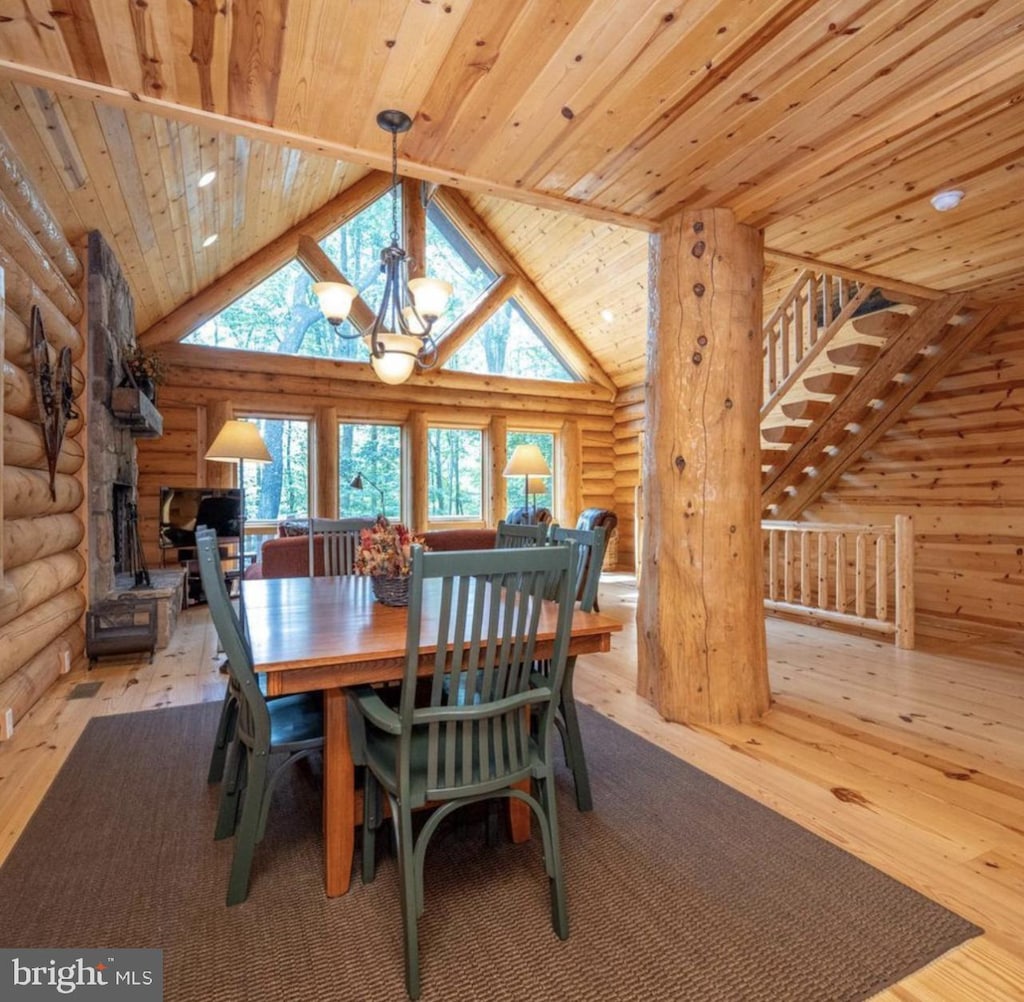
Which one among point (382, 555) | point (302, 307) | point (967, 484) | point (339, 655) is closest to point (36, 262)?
point (382, 555)

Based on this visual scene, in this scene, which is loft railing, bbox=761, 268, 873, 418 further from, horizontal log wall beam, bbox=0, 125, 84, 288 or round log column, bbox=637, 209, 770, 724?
horizontal log wall beam, bbox=0, 125, 84, 288

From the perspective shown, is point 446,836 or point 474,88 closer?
point 446,836

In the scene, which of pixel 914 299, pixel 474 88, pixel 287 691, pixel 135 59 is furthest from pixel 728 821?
pixel 914 299

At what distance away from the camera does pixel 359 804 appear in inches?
72.4

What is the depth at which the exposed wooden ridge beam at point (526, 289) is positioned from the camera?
7.91 metres

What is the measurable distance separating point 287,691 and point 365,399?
20.9 feet

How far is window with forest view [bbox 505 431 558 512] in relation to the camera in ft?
27.9

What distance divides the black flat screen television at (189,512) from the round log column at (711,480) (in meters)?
4.12

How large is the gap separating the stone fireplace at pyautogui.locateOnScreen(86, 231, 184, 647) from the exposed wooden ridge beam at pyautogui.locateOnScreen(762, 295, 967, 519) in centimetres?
555

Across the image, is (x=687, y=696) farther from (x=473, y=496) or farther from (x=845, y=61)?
(x=473, y=496)

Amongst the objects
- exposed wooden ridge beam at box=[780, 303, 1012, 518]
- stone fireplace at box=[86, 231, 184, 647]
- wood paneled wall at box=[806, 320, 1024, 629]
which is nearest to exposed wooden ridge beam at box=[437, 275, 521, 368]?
stone fireplace at box=[86, 231, 184, 647]

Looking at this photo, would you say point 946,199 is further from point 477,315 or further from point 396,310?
point 477,315

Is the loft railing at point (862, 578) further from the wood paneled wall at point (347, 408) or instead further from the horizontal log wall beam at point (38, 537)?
the horizontal log wall beam at point (38, 537)

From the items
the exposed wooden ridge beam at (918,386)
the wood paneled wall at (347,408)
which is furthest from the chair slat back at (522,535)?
the wood paneled wall at (347,408)
